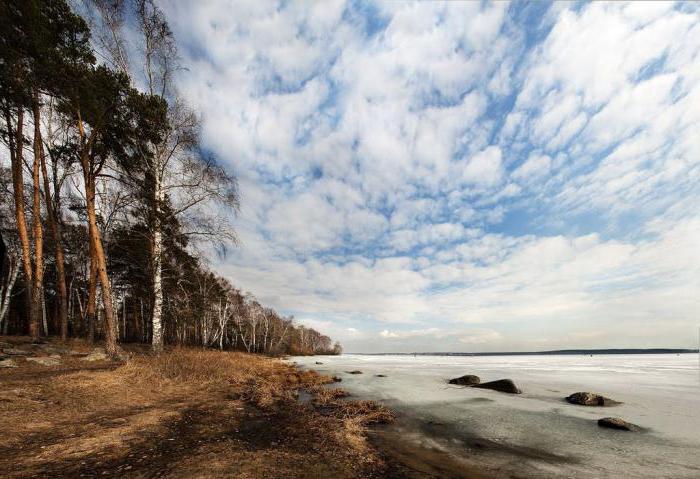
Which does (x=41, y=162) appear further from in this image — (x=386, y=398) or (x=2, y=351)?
(x=386, y=398)

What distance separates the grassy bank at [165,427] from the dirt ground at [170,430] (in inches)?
0.7

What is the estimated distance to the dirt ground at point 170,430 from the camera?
4230mm

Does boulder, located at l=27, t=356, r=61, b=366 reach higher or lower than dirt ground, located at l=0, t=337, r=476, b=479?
higher

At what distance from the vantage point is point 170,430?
229 inches

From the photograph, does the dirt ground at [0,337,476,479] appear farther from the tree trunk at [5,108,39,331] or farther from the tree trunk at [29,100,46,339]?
the tree trunk at [5,108,39,331]

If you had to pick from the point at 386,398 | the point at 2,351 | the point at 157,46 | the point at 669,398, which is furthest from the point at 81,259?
the point at 669,398

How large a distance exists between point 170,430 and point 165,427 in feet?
0.77

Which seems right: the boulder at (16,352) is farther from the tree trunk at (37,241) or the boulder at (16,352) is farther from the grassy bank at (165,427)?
the tree trunk at (37,241)

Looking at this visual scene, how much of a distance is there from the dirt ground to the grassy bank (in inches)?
0.7

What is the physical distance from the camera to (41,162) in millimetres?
16922

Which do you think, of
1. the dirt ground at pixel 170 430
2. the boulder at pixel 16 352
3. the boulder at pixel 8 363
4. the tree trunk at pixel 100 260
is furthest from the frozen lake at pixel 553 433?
the boulder at pixel 16 352

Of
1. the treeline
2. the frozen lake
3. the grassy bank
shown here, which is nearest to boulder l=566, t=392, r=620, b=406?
the frozen lake

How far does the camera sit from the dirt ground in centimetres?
423

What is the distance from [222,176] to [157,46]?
7.32 m
